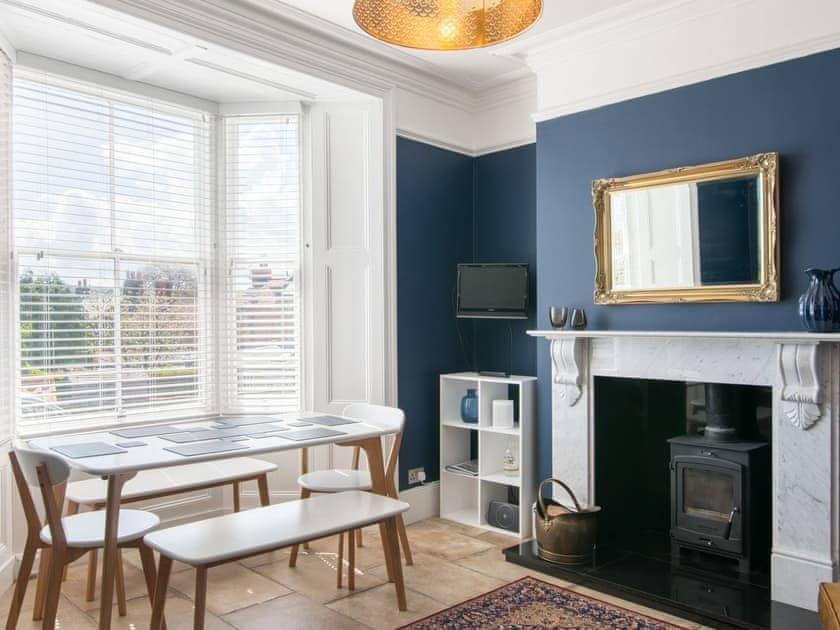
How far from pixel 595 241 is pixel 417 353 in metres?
1.43

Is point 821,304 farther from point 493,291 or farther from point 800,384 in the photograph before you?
point 493,291

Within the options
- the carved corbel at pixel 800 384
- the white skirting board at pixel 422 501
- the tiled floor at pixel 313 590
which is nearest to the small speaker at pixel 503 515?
the tiled floor at pixel 313 590

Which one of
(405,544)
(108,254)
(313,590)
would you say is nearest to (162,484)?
(313,590)

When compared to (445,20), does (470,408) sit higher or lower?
lower

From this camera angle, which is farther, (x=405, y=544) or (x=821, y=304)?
(x=405, y=544)

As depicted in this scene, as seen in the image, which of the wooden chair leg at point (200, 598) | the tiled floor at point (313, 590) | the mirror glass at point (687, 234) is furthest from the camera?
the mirror glass at point (687, 234)

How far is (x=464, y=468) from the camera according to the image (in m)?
4.57

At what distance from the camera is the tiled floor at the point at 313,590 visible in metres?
3.01

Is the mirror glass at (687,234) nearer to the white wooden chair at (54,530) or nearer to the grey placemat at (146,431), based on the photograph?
the grey placemat at (146,431)

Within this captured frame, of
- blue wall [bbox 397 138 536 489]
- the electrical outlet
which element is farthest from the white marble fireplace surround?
the electrical outlet

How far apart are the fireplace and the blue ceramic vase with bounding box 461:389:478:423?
1.32 meters

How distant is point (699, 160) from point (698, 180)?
0.11 meters

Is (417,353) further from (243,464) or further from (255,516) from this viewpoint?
(255,516)

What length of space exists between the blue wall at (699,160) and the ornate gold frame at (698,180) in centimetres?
5
